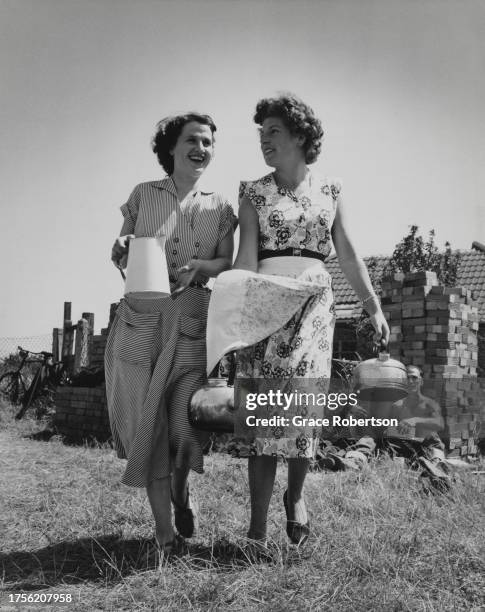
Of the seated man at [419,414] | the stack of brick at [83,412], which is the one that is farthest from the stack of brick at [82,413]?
the seated man at [419,414]

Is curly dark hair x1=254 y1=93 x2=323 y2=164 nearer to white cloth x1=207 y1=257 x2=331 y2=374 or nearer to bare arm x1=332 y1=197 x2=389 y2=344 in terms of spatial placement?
bare arm x1=332 y1=197 x2=389 y2=344

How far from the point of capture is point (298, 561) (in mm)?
2342

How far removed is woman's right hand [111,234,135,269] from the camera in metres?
2.68

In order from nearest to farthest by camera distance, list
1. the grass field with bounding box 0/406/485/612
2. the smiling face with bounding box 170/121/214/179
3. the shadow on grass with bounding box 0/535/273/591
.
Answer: the grass field with bounding box 0/406/485/612 < the shadow on grass with bounding box 0/535/273/591 < the smiling face with bounding box 170/121/214/179

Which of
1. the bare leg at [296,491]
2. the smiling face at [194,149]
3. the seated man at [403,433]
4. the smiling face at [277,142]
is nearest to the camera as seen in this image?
the bare leg at [296,491]

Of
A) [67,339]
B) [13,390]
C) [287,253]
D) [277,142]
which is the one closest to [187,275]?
[287,253]

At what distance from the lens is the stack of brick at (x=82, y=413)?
7.06m

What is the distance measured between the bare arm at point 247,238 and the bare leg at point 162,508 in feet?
3.01

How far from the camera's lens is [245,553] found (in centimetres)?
235

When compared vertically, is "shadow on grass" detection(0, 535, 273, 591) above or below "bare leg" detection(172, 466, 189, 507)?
below

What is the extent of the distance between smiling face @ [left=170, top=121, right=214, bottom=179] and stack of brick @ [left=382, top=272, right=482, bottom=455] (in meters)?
3.29

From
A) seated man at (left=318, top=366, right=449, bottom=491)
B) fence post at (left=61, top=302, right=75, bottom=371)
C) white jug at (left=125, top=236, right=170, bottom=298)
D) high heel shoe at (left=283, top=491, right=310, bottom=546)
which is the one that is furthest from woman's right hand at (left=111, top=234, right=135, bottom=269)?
fence post at (left=61, top=302, right=75, bottom=371)

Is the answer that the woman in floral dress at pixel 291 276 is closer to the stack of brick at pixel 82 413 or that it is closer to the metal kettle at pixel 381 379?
the metal kettle at pixel 381 379

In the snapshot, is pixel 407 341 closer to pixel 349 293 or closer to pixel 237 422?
pixel 237 422
